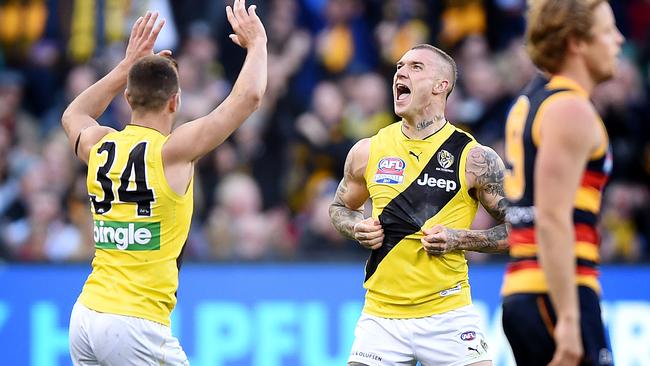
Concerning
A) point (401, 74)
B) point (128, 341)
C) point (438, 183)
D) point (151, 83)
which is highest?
point (401, 74)

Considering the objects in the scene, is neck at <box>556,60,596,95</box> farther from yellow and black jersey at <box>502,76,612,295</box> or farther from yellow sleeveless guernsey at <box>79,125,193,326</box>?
yellow sleeveless guernsey at <box>79,125,193,326</box>

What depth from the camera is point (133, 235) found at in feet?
20.1

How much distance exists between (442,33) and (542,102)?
916 centimetres

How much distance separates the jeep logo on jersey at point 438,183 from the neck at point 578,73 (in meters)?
2.11

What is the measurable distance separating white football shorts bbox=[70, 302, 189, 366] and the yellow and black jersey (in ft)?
6.65

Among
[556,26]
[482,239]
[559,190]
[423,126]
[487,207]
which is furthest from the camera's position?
[423,126]

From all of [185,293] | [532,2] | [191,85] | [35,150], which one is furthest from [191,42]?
[532,2]

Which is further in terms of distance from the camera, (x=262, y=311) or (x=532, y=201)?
(x=262, y=311)

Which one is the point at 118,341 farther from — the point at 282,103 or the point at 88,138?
the point at 282,103

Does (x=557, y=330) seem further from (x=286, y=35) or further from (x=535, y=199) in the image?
(x=286, y=35)

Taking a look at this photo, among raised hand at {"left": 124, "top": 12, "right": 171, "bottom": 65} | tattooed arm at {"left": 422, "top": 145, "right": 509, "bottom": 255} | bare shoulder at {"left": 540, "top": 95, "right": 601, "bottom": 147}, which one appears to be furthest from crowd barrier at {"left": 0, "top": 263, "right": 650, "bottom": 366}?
bare shoulder at {"left": 540, "top": 95, "right": 601, "bottom": 147}

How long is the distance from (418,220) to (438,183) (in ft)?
0.85

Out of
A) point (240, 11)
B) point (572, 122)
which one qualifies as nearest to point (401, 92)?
point (240, 11)

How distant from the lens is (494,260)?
11.3 meters
